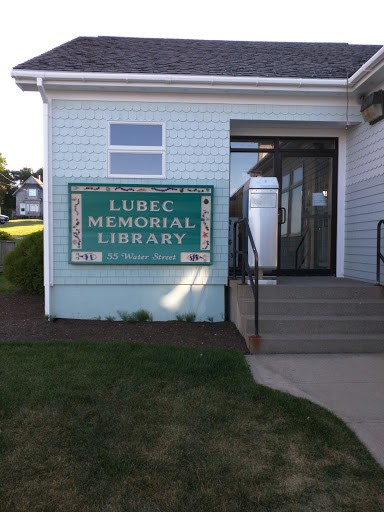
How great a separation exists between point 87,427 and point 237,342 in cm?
271

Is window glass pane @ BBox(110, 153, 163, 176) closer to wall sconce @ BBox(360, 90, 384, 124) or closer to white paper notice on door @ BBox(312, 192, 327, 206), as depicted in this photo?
white paper notice on door @ BBox(312, 192, 327, 206)

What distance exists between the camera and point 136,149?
21.5 ft

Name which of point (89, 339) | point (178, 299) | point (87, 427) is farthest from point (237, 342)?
point (87, 427)

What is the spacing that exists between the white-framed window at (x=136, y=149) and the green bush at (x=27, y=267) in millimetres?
2727

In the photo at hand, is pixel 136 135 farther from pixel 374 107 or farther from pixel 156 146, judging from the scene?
pixel 374 107

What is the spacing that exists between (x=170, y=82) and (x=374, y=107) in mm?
3128

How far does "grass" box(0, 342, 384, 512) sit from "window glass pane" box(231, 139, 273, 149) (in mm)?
4531

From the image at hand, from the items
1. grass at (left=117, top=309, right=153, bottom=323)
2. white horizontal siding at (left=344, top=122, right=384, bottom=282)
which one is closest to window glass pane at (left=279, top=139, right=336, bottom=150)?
white horizontal siding at (left=344, top=122, right=384, bottom=282)

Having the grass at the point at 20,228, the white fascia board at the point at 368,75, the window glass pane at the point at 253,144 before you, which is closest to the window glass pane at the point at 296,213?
the window glass pane at the point at 253,144

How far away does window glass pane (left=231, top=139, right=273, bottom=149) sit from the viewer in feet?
24.5

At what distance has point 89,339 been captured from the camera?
217 inches

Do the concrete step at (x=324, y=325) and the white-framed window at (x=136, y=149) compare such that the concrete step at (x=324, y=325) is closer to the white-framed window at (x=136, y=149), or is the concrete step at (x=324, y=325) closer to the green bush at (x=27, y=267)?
the white-framed window at (x=136, y=149)

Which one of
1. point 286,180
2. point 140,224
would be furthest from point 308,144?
point 140,224

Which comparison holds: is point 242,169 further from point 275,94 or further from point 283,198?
point 275,94
